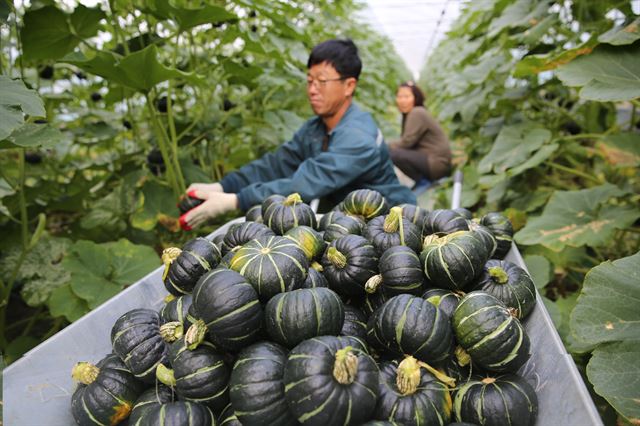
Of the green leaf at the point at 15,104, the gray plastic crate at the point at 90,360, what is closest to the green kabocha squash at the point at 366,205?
the gray plastic crate at the point at 90,360

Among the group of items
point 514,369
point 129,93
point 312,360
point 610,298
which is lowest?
point 610,298

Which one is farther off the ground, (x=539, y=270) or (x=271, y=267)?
(x=271, y=267)

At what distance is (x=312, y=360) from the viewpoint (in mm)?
1242

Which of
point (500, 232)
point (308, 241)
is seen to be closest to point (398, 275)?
point (308, 241)

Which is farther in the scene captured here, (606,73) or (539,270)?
(539,270)

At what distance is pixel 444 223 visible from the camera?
2119 mm

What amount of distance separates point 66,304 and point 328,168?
1923 mm

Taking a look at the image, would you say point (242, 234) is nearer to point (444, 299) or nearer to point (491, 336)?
point (444, 299)

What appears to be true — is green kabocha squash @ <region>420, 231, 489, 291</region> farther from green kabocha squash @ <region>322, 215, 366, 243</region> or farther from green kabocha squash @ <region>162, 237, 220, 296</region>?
green kabocha squash @ <region>162, 237, 220, 296</region>

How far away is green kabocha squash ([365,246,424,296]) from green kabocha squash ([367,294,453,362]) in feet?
0.54

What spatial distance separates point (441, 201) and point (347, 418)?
4.80m

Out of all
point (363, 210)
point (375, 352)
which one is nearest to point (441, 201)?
point (363, 210)

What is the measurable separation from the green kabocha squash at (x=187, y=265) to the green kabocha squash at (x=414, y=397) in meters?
0.85

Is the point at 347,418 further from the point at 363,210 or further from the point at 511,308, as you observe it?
the point at 363,210
